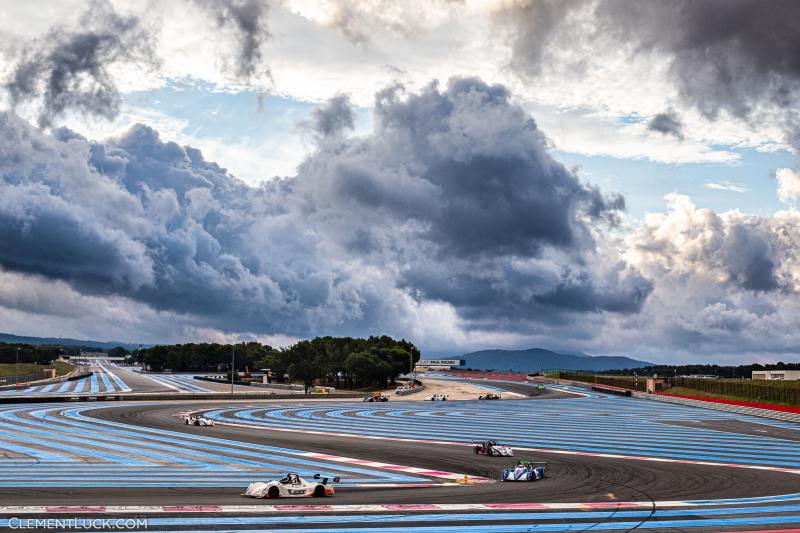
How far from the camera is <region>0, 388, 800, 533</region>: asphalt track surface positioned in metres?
26.3

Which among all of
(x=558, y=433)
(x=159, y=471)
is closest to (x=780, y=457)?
(x=558, y=433)

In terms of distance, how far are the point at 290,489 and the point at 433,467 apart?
1226 centimetres

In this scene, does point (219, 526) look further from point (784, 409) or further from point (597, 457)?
point (784, 409)

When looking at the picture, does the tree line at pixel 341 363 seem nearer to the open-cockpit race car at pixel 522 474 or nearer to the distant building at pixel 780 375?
the distant building at pixel 780 375

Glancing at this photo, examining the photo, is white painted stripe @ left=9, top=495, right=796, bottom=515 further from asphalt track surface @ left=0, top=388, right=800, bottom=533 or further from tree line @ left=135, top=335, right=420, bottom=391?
tree line @ left=135, top=335, right=420, bottom=391

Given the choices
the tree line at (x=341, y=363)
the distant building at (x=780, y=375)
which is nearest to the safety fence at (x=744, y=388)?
the distant building at (x=780, y=375)

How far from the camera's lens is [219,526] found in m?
23.9

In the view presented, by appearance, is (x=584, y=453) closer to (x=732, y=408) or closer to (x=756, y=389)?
(x=732, y=408)

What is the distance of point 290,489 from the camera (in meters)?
30.1

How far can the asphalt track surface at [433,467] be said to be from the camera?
2630 cm

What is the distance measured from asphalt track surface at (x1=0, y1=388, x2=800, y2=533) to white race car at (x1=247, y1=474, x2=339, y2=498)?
0.68 m

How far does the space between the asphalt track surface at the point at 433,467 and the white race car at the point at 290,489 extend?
68cm

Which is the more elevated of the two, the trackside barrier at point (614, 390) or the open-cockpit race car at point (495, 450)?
the open-cockpit race car at point (495, 450)

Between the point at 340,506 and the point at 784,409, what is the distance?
74066mm
